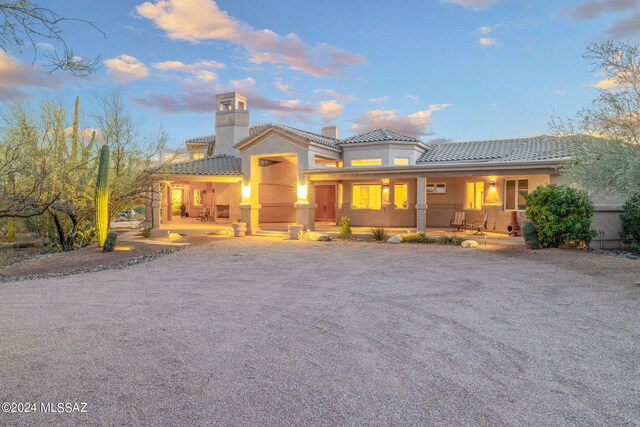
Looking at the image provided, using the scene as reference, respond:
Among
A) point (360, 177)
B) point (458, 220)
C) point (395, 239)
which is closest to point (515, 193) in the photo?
point (458, 220)

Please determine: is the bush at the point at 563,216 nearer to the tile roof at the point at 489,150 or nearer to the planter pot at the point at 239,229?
the tile roof at the point at 489,150

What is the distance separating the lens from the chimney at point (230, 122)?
24.5 meters

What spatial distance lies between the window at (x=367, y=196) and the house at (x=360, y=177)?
2.1 inches

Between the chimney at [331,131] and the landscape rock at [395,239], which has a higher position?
the chimney at [331,131]

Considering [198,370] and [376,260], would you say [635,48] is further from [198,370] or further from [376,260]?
[198,370]

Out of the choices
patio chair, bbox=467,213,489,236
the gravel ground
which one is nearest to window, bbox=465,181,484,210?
patio chair, bbox=467,213,489,236

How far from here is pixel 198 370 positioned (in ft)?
13.1

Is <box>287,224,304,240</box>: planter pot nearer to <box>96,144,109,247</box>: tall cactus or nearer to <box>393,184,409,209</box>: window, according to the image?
<box>393,184,409,209</box>: window

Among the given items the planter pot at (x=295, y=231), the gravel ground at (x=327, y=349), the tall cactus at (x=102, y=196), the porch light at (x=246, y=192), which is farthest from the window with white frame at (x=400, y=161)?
the tall cactus at (x=102, y=196)

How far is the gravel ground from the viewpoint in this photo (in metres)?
3.25

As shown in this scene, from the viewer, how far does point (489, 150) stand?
21.0 metres

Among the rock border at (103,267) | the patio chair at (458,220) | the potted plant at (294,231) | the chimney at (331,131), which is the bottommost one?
the rock border at (103,267)

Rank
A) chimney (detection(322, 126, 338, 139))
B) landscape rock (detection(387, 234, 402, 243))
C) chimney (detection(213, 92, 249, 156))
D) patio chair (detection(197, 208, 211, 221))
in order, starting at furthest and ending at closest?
chimney (detection(322, 126, 338, 139)), patio chair (detection(197, 208, 211, 221)), chimney (detection(213, 92, 249, 156)), landscape rock (detection(387, 234, 402, 243))

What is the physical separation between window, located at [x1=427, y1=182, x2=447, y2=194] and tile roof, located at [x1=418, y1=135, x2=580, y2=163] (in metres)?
1.27
